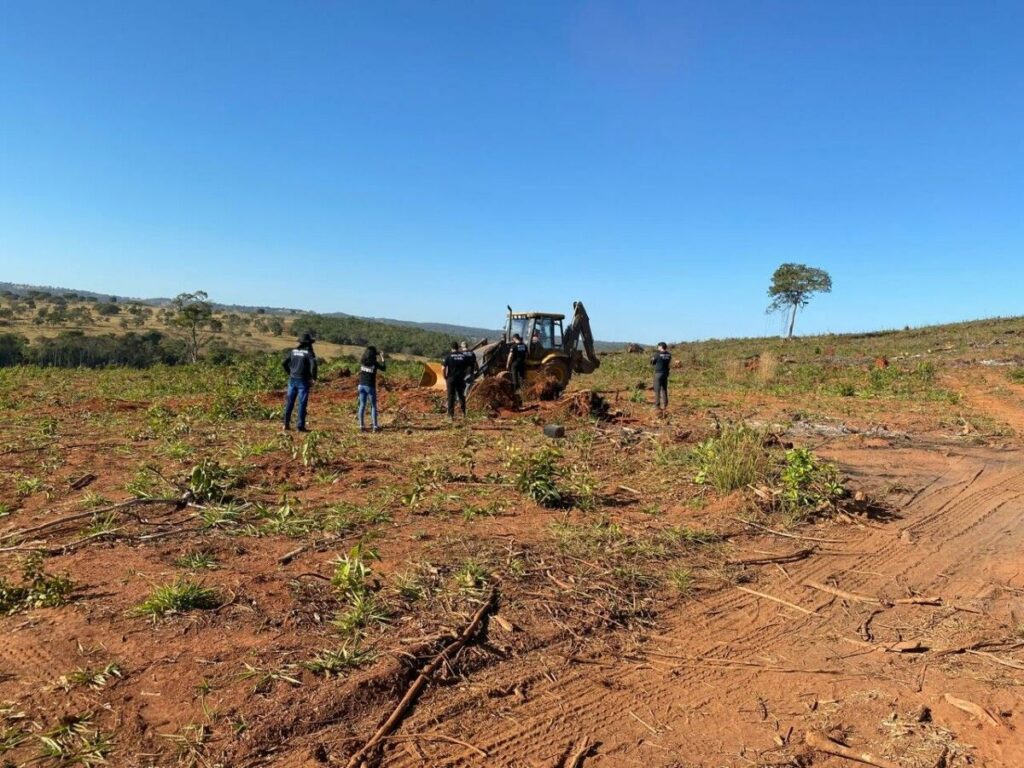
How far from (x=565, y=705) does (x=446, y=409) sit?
10.8m

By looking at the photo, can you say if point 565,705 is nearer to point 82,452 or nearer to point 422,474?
point 422,474

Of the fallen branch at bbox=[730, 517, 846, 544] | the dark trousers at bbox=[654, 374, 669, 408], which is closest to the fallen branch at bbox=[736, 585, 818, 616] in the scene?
the fallen branch at bbox=[730, 517, 846, 544]

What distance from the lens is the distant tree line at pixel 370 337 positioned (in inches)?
2655

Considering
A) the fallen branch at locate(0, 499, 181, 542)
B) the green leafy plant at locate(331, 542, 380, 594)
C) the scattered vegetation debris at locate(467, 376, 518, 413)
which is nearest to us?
the green leafy plant at locate(331, 542, 380, 594)

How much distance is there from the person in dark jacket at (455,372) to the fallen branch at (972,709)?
31.6ft

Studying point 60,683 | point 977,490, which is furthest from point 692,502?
point 60,683

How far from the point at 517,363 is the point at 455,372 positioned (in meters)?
3.76

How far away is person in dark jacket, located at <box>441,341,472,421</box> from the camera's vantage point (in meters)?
12.4

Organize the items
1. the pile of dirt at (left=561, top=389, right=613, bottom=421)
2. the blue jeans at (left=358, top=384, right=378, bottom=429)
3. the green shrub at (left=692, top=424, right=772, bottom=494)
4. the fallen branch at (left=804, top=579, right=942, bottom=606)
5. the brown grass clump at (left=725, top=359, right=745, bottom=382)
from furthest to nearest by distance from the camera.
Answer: the brown grass clump at (left=725, top=359, right=745, bottom=382) → the pile of dirt at (left=561, top=389, right=613, bottom=421) → the blue jeans at (left=358, top=384, right=378, bottom=429) → the green shrub at (left=692, top=424, right=772, bottom=494) → the fallen branch at (left=804, top=579, right=942, bottom=606)

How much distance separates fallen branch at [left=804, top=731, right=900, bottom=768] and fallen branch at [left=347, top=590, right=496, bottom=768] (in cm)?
184

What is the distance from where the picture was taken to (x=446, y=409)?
14.0 m

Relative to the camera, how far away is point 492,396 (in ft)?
45.4

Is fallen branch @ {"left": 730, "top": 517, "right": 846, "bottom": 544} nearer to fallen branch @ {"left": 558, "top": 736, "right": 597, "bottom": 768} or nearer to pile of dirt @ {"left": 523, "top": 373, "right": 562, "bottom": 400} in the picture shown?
fallen branch @ {"left": 558, "top": 736, "right": 597, "bottom": 768}

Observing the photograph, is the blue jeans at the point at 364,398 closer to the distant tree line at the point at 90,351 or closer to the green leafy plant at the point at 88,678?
the green leafy plant at the point at 88,678
